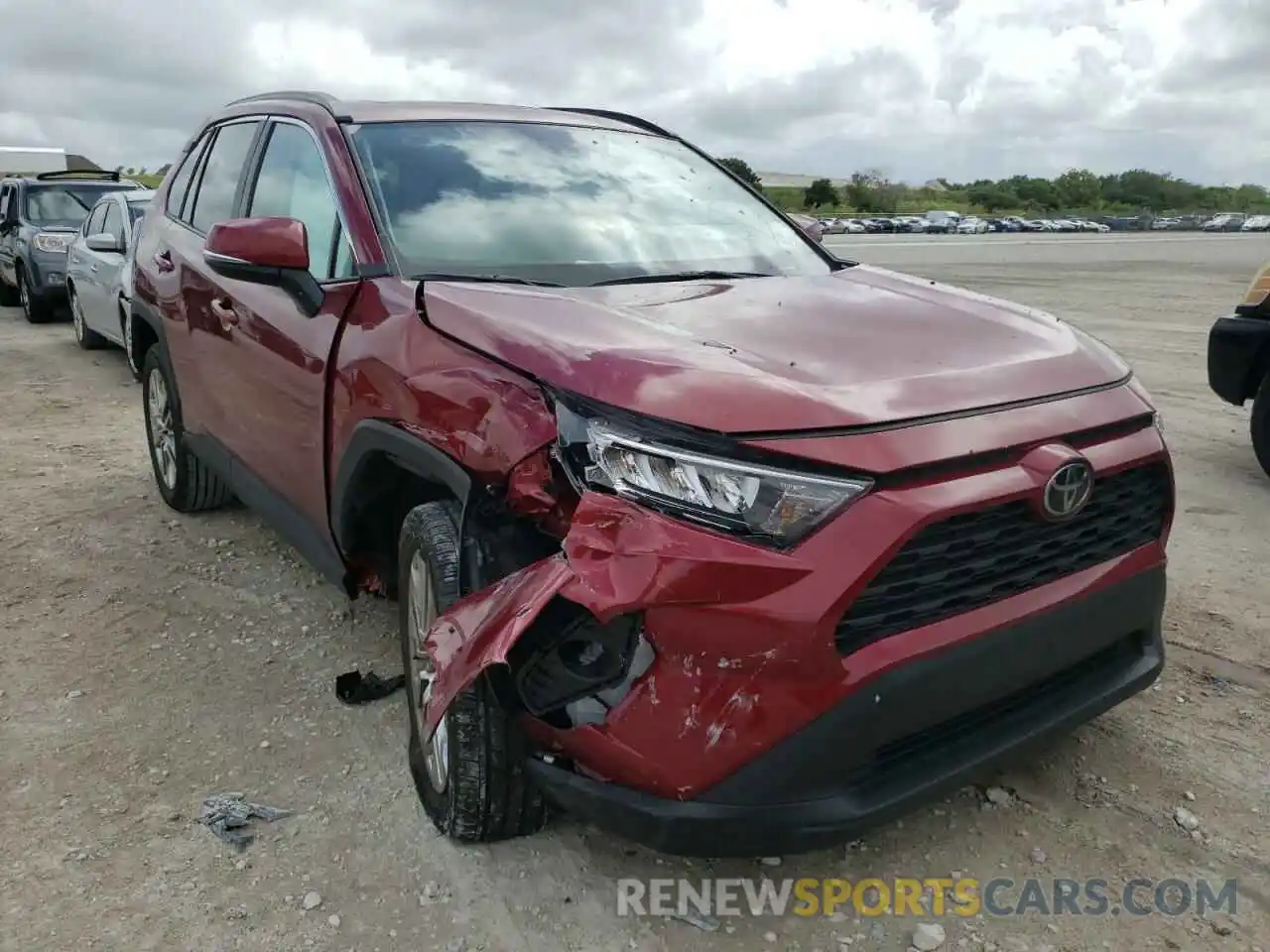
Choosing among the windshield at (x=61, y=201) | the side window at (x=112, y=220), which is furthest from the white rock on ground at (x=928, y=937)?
the windshield at (x=61, y=201)

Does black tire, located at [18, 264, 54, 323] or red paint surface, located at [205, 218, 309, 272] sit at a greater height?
red paint surface, located at [205, 218, 309, 272]

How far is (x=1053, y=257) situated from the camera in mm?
28766

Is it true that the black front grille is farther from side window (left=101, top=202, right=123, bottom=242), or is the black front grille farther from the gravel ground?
side window (left=101, top=202, right=123, bottom=242)

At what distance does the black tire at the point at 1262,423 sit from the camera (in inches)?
205

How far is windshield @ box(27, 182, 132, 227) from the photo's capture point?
12.9m

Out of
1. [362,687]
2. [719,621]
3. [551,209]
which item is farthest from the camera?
[362,687]

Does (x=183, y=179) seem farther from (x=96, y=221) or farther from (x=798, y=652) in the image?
(x=96, y=221)

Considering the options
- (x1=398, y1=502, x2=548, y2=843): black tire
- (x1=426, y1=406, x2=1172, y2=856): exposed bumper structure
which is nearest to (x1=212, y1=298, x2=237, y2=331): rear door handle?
(x1=398, y1=502, x2=548, y2=843): black tire

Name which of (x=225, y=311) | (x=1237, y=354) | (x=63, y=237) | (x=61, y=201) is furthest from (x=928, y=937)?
(x=61, y=201)

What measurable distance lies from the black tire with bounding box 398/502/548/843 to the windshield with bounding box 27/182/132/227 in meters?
12.5

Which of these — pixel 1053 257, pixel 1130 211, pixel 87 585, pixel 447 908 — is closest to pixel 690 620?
pixel 447 908

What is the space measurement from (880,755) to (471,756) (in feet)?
2.88

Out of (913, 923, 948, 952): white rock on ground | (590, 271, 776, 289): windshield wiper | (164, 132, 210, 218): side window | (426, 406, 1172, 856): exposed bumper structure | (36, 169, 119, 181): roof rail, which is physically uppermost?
(36, 169, 119, 181): roof rail

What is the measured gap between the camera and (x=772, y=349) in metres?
2.32
